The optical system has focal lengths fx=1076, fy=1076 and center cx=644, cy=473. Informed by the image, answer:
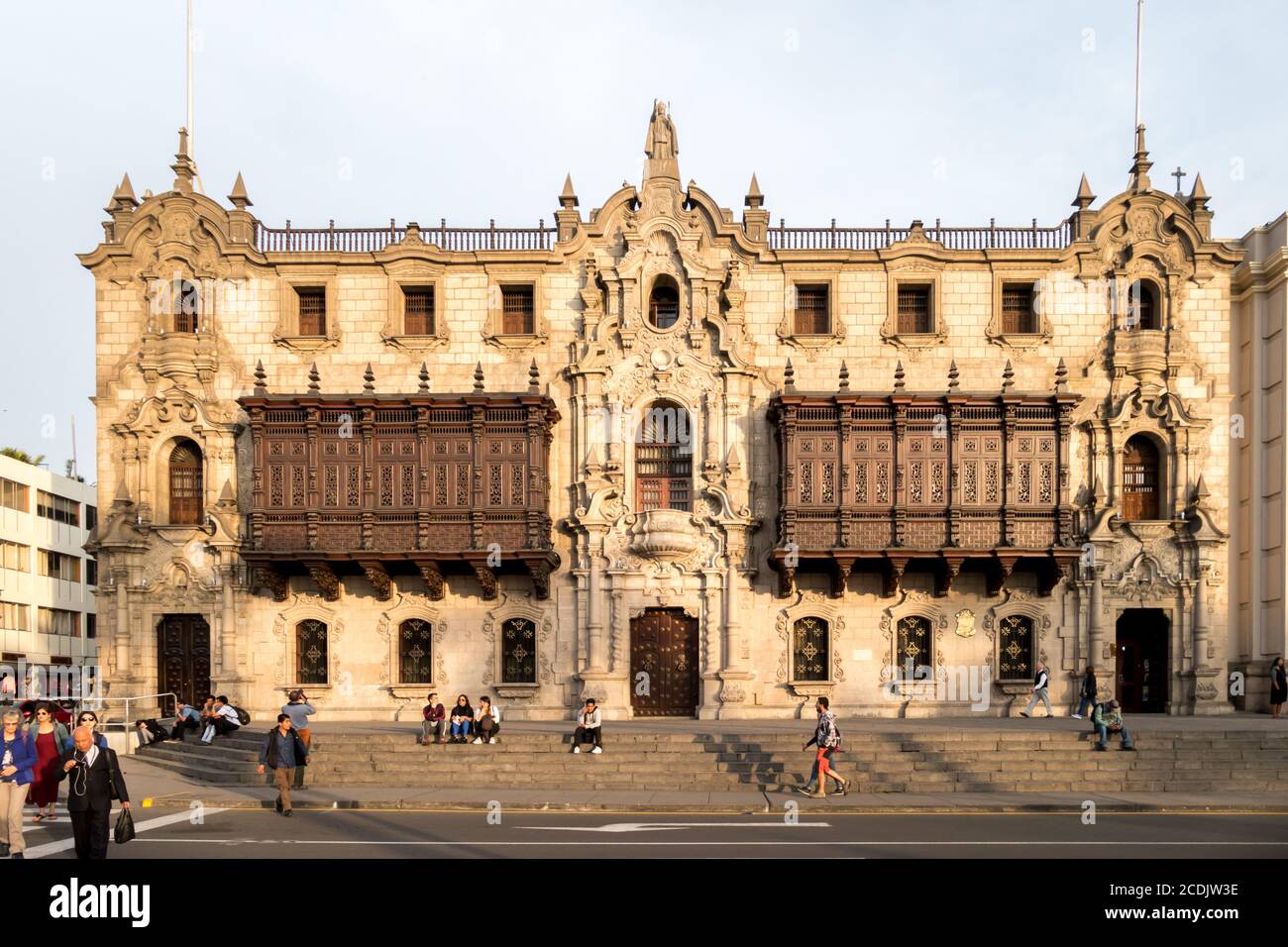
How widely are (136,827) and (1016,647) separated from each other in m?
24.1

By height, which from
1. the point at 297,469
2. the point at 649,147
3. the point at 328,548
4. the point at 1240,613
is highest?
the point at 649,147

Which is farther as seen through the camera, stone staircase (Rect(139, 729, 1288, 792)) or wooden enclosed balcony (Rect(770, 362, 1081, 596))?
wooden enclosed balcony (Rect(770, 362, 1081, 596))

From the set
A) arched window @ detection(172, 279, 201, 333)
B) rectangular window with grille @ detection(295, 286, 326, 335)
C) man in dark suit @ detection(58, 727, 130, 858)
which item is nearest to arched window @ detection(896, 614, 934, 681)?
rectangular window with grille @ detection(295, 286, 326, 335)

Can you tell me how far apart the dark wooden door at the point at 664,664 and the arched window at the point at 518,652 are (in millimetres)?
3057

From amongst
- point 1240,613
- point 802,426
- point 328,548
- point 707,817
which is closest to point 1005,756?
point 707,817

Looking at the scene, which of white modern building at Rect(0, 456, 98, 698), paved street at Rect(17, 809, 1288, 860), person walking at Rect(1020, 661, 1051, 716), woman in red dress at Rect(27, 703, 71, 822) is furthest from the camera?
white modern building at Rect(0, 456, 98, 698)

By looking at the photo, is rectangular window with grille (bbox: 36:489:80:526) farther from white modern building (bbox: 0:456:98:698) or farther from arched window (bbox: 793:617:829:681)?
arched window (bbox: 793:617:829:681)

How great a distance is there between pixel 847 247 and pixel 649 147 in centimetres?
677

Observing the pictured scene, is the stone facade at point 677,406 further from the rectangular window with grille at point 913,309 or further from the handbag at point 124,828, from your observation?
the handbag at point 124,828

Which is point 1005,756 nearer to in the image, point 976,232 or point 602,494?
point 602,494

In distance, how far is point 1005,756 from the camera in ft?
78.9

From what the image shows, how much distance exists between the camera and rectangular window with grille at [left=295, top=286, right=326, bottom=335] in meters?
33.8

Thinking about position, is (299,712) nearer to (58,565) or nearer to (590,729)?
(590,729)

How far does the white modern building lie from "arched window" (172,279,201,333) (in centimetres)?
2191
